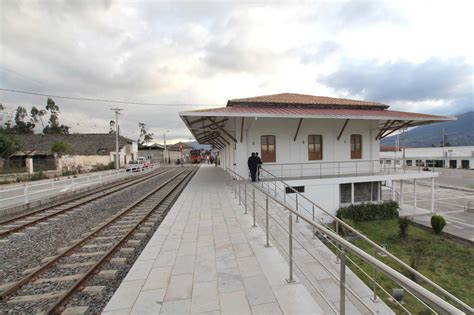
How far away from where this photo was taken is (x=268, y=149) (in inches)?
580

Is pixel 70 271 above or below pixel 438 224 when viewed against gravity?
above

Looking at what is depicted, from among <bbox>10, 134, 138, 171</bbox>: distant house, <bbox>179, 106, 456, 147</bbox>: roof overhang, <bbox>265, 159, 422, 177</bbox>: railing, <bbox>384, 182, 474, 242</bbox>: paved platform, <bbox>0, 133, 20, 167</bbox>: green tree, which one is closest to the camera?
<bbox>179, 106, 456, 147</bbox>: roof overhang

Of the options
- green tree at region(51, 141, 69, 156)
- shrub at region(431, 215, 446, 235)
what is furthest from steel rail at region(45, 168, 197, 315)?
green tree at region(51, 141, 69, 156)

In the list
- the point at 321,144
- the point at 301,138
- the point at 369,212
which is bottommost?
the point at 369,212

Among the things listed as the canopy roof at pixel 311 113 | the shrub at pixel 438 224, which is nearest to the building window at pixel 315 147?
the canopy roof at pixel 311 113

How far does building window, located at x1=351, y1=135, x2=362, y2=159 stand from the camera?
637 inches

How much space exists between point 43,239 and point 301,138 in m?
13.0

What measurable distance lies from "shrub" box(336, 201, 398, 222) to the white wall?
312 centimetres

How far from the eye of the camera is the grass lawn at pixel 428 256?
8039 millimetres

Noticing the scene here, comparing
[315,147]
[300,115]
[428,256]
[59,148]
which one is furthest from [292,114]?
[59,148]

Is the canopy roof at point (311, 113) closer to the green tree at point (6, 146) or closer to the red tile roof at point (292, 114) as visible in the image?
the red tile roof at point (292, 114)

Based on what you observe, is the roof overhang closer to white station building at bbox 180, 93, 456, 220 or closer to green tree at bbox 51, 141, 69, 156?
white station building at bbox 180, 93, 456, 220

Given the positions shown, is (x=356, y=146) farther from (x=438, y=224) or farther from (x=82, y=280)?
(x=82, y=280)

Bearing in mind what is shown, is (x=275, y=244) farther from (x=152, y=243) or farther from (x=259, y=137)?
(x=259, y=137)
